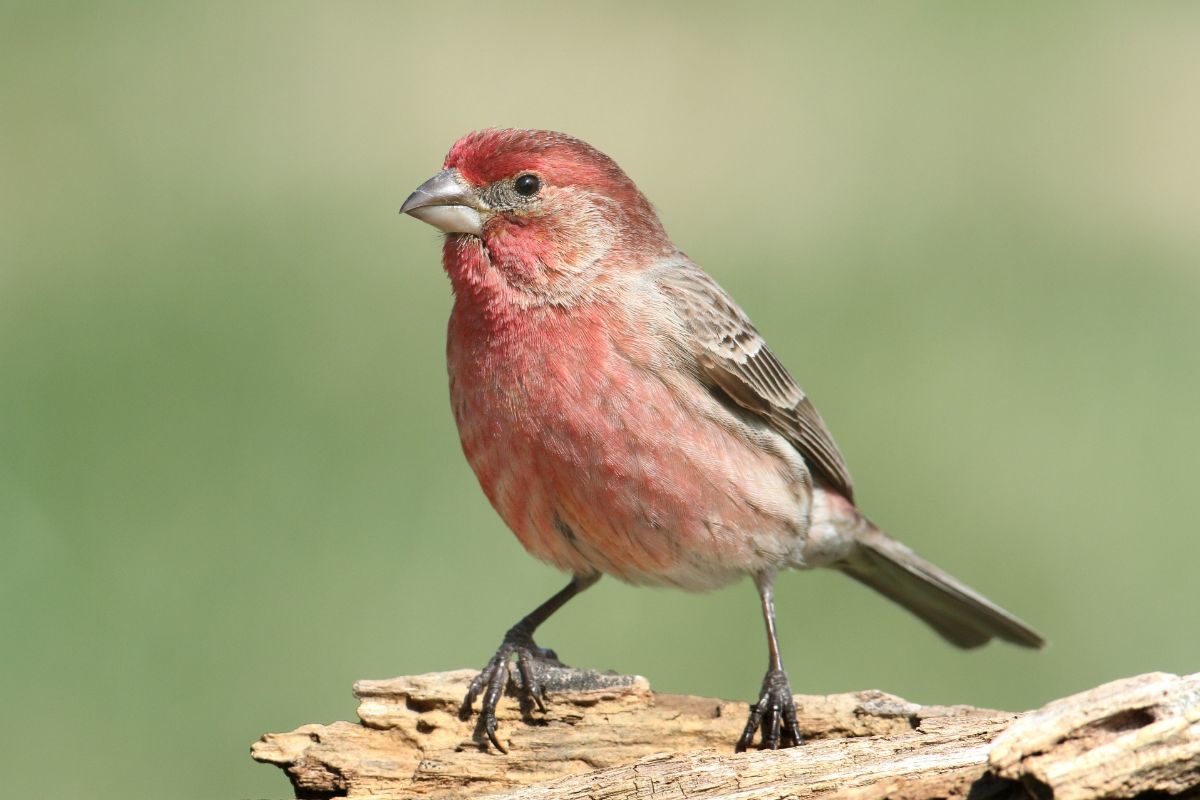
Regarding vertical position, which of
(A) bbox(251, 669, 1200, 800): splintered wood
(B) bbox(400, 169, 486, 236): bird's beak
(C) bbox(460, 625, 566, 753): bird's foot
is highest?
(B) bbox(400, 169, 486, 236): bird's beak

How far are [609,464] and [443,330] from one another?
3982 millimetres

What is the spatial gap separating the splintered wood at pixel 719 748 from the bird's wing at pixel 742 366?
118 cm

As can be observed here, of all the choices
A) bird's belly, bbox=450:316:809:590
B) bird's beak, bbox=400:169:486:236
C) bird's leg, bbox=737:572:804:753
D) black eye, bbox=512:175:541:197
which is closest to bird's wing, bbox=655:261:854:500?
bird's belly, bbox=450:316:809:590

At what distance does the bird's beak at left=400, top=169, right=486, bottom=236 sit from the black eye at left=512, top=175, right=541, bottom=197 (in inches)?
5.9

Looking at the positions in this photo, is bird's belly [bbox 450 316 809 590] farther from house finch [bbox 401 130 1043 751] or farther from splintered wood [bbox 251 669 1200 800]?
splintered wood [bbox 251 669 1200 800]

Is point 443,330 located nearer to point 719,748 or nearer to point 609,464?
point 609,464

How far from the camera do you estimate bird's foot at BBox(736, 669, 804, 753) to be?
17.3ft

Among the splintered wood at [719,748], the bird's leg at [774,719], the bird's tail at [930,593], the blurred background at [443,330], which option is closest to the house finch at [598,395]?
the bird's leg at [774,719]

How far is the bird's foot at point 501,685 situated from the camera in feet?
16.8

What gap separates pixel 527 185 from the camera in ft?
18.5

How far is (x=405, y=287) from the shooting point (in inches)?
376

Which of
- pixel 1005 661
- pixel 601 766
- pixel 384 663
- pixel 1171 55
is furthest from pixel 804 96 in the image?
pixel 601 766

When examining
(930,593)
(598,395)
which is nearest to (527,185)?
(598,395)

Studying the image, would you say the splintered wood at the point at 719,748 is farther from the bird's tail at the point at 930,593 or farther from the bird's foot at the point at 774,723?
the bird's tail at the point at 930,593
